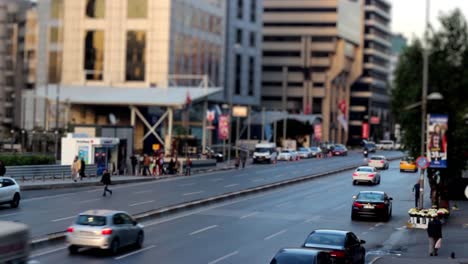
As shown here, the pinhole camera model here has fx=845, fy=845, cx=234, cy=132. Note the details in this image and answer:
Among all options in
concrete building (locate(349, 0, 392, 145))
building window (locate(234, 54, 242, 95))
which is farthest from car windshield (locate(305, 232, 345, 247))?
concrete building (locate(349, 0, 392, 145))

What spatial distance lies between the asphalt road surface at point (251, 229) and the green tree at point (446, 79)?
14.6 ft

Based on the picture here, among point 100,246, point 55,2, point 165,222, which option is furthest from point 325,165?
point 100,246

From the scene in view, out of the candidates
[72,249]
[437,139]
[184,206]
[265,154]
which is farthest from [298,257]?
[265,154]

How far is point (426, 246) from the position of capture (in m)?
30.5

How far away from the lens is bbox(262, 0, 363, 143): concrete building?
166 meters

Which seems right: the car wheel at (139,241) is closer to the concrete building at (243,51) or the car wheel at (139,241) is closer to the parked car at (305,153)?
the parked car at (305,153)

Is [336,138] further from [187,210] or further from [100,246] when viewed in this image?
[100,246]

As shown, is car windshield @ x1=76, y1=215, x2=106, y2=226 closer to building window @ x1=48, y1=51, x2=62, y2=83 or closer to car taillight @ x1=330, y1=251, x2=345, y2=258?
car taillight @ x1=330, y1=251, x2=345, y2=258

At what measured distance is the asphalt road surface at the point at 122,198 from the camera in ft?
107

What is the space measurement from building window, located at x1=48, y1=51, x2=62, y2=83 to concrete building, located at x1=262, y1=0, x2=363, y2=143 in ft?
209

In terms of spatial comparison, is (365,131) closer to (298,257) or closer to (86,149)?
(86,149)

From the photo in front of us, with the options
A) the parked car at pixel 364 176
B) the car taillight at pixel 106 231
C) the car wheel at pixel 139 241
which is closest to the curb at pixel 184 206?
the car taillight at pixel 106 231

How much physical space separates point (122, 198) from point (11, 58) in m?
95.2

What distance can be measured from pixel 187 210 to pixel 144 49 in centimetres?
6753
